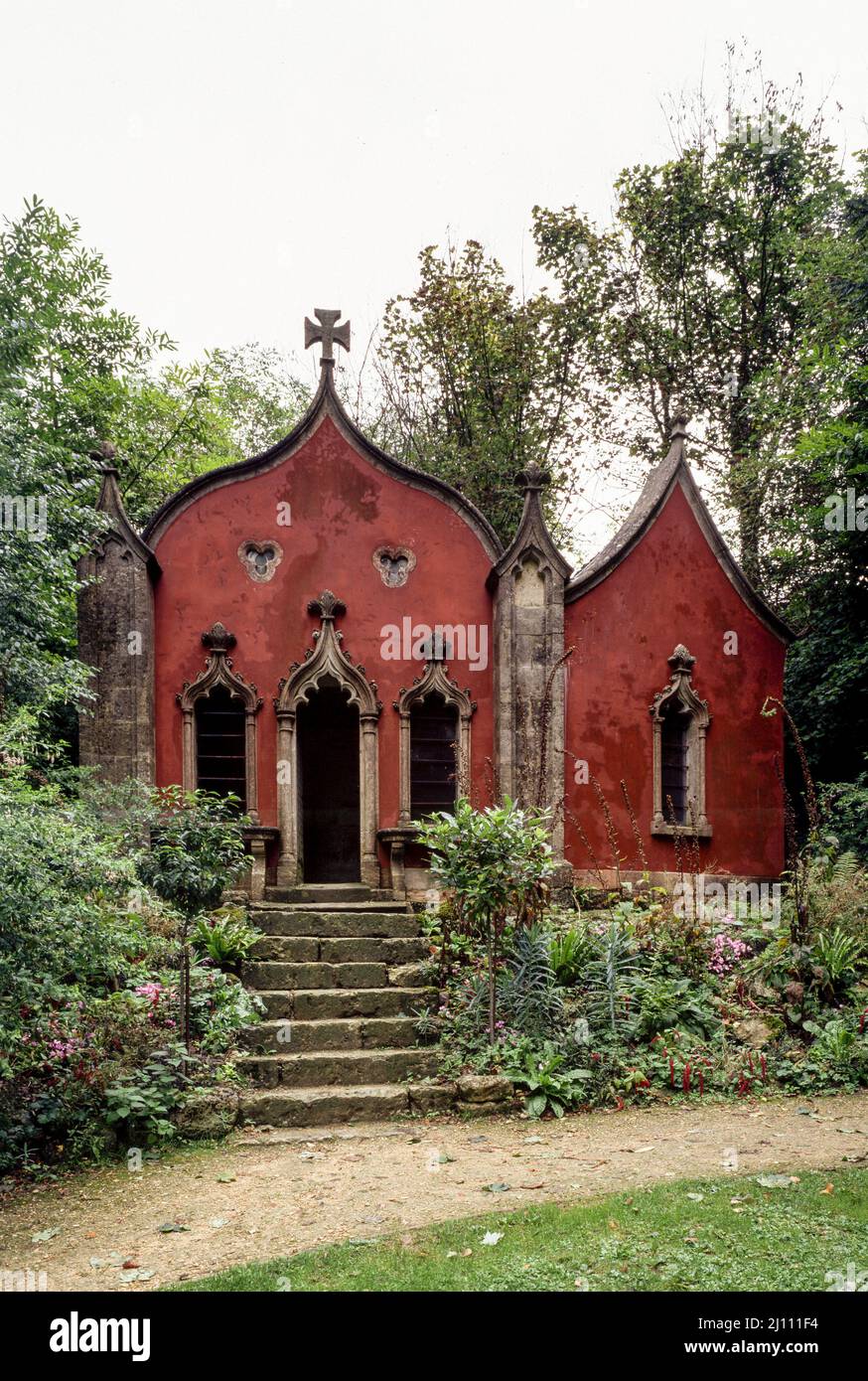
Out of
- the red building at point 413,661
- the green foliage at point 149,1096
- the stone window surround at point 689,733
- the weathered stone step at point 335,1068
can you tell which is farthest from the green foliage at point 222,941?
the stone window surround at point 689,733

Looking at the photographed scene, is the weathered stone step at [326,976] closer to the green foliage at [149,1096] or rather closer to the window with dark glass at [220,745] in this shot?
the green foliage at [149,1096]

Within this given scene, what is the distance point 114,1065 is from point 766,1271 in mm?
5121

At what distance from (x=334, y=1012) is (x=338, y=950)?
3.52 feet

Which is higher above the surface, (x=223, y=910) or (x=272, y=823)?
(x=272, y=823)

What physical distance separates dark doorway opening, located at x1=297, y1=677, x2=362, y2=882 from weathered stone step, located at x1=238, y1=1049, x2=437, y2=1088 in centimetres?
628

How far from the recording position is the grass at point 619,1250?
4.73 meters

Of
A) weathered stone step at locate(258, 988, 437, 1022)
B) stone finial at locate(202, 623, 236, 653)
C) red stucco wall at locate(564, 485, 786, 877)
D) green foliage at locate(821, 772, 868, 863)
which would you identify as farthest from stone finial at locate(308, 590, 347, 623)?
green foliage at locate(821, 772, 868, 863)

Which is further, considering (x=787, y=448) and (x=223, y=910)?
(x=787, y=448)

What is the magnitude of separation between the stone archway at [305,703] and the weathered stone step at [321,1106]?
14.7ft

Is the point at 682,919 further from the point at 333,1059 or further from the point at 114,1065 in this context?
the point at 114,1065

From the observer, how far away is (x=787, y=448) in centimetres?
1886

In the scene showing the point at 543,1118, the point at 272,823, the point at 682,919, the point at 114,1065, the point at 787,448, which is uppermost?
the point at 787,448

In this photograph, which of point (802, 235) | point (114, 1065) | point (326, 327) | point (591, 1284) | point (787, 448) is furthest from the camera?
point (802, 235)

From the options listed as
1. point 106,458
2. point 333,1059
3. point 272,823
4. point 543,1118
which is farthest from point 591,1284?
point 106,458
